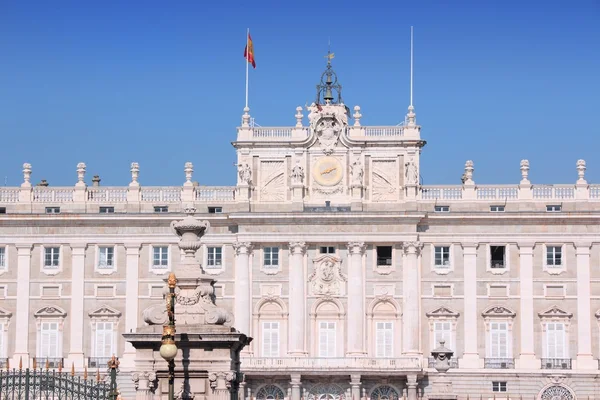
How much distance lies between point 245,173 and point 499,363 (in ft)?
59.1

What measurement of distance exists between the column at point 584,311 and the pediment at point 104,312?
26.2 meters

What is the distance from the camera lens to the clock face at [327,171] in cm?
8619

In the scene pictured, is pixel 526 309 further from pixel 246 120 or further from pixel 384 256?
pixel 246 120

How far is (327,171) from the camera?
3398 inches

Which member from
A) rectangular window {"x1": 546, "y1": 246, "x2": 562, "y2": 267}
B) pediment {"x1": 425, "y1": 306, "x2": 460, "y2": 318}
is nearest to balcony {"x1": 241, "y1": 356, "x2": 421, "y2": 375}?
pediment {"x1": 425, "y1": 306, "x2": 460, "y2": 318}

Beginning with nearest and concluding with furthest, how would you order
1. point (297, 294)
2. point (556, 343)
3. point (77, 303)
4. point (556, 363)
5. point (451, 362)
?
1. point (556, 363)
2. point (451, 362)
3. point (556, 343)
4. point (297, 294)
5. point (77, 303)

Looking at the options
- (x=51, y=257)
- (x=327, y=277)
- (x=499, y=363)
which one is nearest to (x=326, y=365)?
(x=327, y=277)

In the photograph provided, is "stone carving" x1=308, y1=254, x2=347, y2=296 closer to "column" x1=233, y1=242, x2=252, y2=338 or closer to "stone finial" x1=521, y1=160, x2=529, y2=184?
"column" x1=233, y1=242, x2=252, y2=338

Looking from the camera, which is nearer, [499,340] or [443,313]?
[499,340]

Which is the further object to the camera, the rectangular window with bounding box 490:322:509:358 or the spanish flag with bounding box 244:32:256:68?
the spanish flag with bounding box 244:32:256:68

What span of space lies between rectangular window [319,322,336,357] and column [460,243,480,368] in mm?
7372

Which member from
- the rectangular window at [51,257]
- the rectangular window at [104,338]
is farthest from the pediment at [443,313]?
the rectangular window at [51,257]

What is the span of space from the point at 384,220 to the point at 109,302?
16546mm

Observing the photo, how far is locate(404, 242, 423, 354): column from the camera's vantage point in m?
84.0
